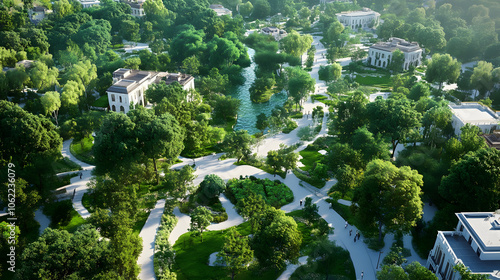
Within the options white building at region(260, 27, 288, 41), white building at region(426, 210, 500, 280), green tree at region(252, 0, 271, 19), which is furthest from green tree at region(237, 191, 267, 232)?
green tree at region(252, 0, 271, 19)

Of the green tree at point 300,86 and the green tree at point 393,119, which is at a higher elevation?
the green tree at point 393,119

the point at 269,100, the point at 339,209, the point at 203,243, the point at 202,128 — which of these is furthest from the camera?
the point at 269,100

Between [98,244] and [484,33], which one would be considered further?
[484,33]

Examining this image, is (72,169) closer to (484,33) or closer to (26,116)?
(26,116)

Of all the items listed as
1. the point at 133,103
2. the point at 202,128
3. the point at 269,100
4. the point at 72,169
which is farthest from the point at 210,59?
the point at 72,169

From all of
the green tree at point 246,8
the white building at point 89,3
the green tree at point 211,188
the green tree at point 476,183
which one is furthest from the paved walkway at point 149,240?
the green tree at point 246,8

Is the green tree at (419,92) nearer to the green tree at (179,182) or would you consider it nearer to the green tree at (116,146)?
the green tree at (179,182)
